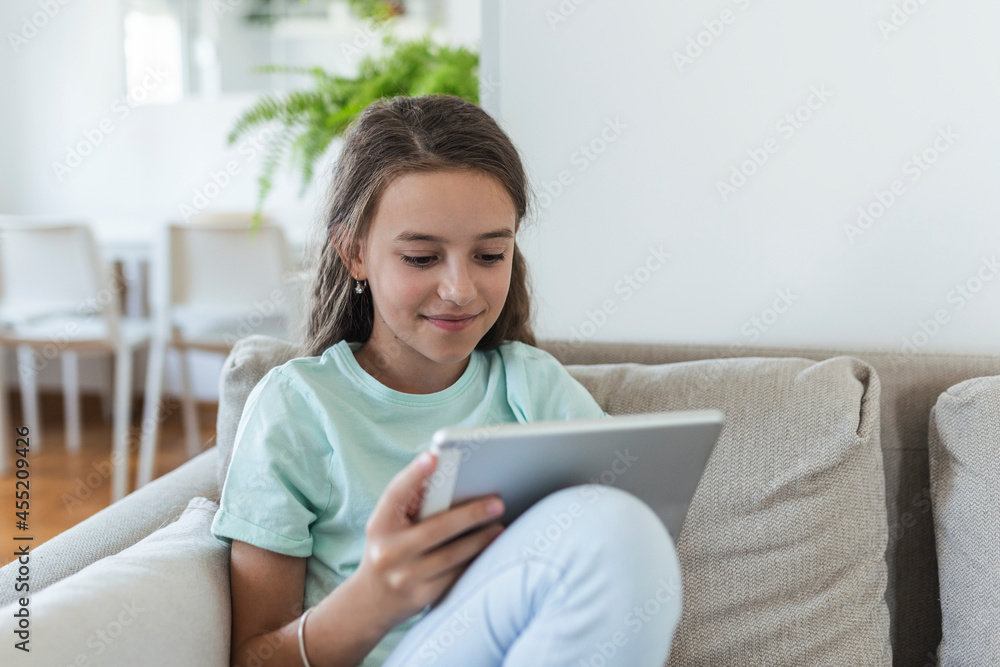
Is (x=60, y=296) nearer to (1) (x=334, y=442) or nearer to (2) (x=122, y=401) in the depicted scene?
(2) (x=122, y=401)

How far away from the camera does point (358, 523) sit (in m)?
0.83

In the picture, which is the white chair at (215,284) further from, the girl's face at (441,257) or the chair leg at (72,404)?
the girl's face at (441,257)

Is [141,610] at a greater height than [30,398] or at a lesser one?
greater

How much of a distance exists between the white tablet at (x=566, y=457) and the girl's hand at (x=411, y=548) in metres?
0.01

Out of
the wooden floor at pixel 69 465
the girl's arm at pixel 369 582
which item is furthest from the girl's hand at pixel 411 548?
the wooden floor at pixel 69 465

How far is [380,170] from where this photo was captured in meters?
0.85

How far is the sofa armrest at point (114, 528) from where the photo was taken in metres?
0.83

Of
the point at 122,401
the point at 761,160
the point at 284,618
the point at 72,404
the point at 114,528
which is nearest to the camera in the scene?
the point at 284,618

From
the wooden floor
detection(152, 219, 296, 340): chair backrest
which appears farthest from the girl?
detection(152, 219, 296, 340): chair backrest

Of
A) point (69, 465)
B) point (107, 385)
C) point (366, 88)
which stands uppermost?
point (366, 88)

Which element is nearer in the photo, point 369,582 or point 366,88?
point 369,582

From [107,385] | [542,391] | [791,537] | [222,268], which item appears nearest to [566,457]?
[542,391]

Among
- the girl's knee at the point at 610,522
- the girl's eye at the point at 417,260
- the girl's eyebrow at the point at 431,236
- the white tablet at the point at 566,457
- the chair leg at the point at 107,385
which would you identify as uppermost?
the girl's eyebrow at the point at 431,236

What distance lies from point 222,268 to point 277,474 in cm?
173
